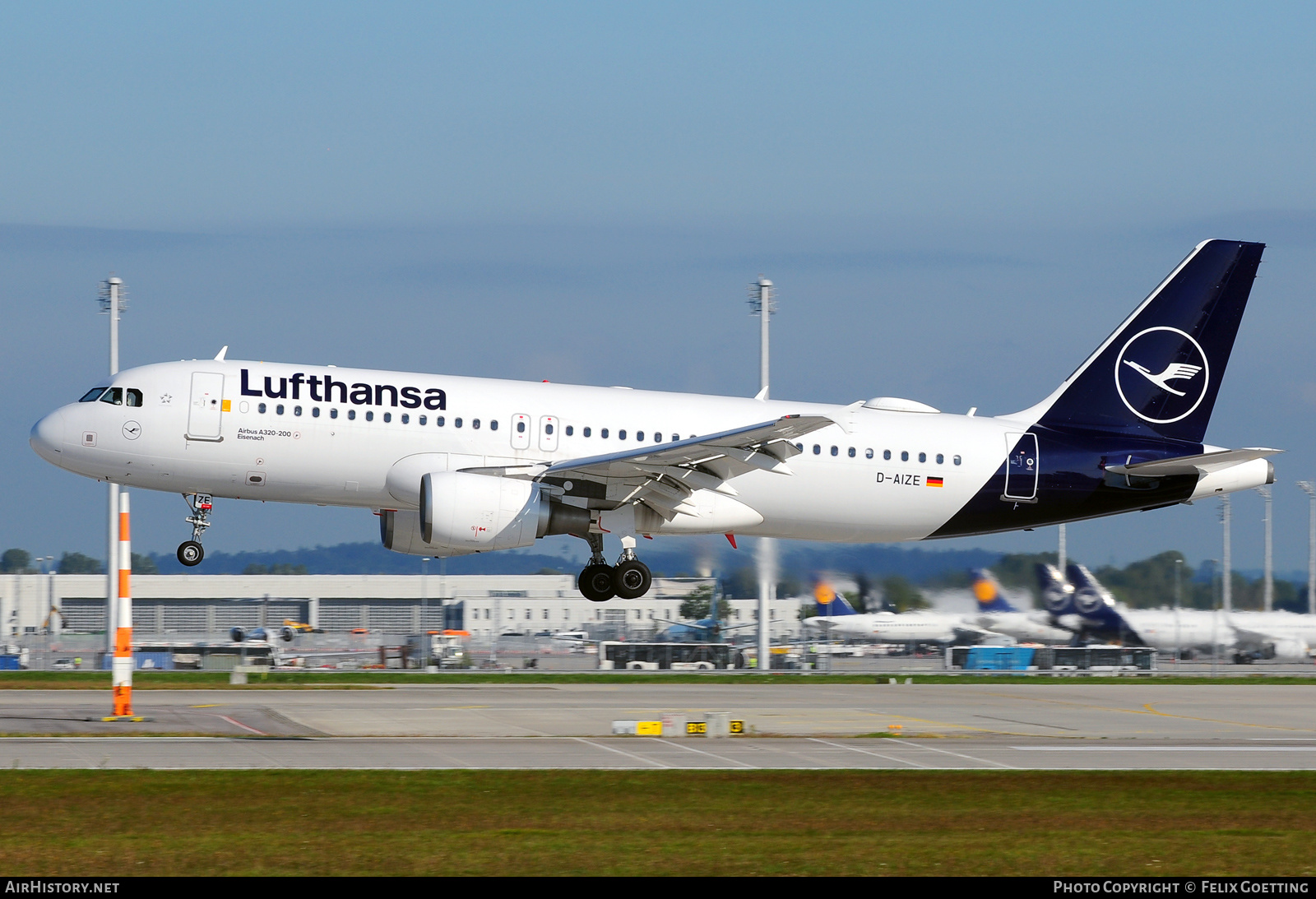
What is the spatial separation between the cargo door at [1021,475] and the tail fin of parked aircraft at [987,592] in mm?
18297

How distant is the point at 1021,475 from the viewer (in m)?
32.7

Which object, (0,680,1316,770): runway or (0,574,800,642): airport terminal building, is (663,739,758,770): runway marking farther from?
(0,574,800,642): airport terminal building

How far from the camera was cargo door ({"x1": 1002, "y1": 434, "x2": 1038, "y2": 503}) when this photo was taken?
3266 cm

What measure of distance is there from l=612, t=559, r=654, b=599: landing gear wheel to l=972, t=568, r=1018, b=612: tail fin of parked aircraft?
22.0 m

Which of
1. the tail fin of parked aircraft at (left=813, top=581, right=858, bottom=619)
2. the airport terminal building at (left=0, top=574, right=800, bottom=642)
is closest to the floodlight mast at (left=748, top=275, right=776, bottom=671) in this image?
the tail fin of parked aircraft at (left=813, top=581, right=858, bottom=619)

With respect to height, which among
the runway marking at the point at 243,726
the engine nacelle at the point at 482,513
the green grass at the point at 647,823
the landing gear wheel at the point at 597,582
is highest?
the engine nacelle at the point at 482,513

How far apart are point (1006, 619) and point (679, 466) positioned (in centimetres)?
2888

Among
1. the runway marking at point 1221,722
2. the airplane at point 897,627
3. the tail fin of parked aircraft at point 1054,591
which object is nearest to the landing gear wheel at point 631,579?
the runway marking at point 1221,722

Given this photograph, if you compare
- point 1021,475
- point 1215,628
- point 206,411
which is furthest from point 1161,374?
point 1215,628

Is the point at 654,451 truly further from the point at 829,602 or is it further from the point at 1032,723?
the point at 829,602

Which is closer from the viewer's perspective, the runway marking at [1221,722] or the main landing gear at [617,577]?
the runway marking at [1221,722]

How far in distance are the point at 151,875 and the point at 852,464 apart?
21.3 m

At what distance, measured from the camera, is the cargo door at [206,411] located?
29.5m

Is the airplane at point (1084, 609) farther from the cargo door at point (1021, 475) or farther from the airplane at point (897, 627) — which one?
the cargo door at point (1021, 475)
